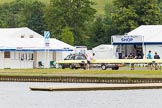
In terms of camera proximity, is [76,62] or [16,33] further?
[16,33]

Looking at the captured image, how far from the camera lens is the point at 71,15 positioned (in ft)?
498

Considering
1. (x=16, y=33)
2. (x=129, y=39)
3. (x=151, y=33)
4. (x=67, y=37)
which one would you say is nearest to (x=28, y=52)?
(x=129, y=39)

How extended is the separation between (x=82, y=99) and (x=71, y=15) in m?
93.1

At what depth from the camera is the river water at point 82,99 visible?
54.7 m

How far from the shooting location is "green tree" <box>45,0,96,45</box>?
499 feet

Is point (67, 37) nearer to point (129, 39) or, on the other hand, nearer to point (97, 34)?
point (97, 34)

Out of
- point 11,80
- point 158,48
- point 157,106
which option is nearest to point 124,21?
point 158,48

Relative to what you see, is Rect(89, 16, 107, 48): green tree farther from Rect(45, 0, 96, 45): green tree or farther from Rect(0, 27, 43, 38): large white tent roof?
Rect(0, 27, 43, 38): large white tent roof

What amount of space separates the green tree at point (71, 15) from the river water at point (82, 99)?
3290 inches

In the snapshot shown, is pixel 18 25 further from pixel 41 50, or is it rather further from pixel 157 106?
pixel 157 106

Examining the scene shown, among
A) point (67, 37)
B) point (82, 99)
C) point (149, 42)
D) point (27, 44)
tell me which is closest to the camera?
point (82, 99)

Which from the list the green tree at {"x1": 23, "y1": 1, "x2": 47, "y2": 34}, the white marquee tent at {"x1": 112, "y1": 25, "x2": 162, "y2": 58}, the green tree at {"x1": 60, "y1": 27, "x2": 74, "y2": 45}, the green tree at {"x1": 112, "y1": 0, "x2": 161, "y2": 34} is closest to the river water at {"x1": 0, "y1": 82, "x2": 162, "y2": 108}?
the white marquee tent at {"x1": 112, "y1": 25, "x2": 162, "y2": 58}

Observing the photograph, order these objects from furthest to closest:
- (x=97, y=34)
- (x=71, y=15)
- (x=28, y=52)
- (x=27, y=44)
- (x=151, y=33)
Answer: (x=97, y=34) → (x=71, y=15) → (x=151, y=33) → (x=27, y=44) → (x=28, y=52)

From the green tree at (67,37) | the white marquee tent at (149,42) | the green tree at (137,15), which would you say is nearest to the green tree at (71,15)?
the green tree at (67,37)
